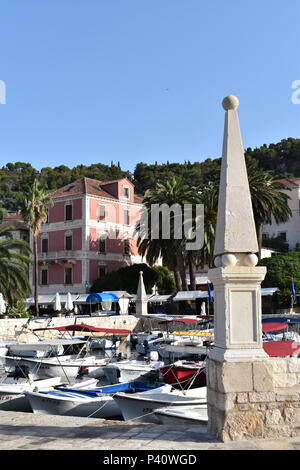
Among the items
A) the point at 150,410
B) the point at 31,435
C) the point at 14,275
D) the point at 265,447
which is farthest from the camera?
the point at 14,275

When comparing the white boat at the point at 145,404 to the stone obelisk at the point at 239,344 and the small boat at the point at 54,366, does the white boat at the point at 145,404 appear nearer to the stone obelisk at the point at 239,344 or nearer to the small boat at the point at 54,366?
the stone obelisk at the point at 239,344

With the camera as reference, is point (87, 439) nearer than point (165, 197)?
Yes

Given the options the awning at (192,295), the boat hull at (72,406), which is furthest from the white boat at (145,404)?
the awning at (192,295)

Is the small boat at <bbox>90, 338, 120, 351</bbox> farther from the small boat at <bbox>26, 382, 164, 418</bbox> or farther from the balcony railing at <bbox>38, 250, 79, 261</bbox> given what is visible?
the balcony railing at <bbox>38, 250, 79, 261</bbox>

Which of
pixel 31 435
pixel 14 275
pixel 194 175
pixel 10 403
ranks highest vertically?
pixel 194 175

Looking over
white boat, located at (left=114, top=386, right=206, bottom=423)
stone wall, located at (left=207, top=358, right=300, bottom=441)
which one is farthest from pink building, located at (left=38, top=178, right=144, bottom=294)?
stone wall, located at (left=207, top=358, right=300, bottom=441)

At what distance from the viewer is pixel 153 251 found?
137ft

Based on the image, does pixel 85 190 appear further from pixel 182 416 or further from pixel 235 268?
pixel 235 268

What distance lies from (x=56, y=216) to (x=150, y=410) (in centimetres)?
4051

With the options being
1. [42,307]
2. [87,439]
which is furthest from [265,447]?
[42,307]

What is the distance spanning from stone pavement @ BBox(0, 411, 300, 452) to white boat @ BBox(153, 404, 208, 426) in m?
2.23

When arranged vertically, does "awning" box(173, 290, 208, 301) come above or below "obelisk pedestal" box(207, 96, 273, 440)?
below

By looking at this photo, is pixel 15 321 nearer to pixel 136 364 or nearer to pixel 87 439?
pixel 136 364

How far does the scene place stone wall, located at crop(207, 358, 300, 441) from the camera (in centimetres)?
629
